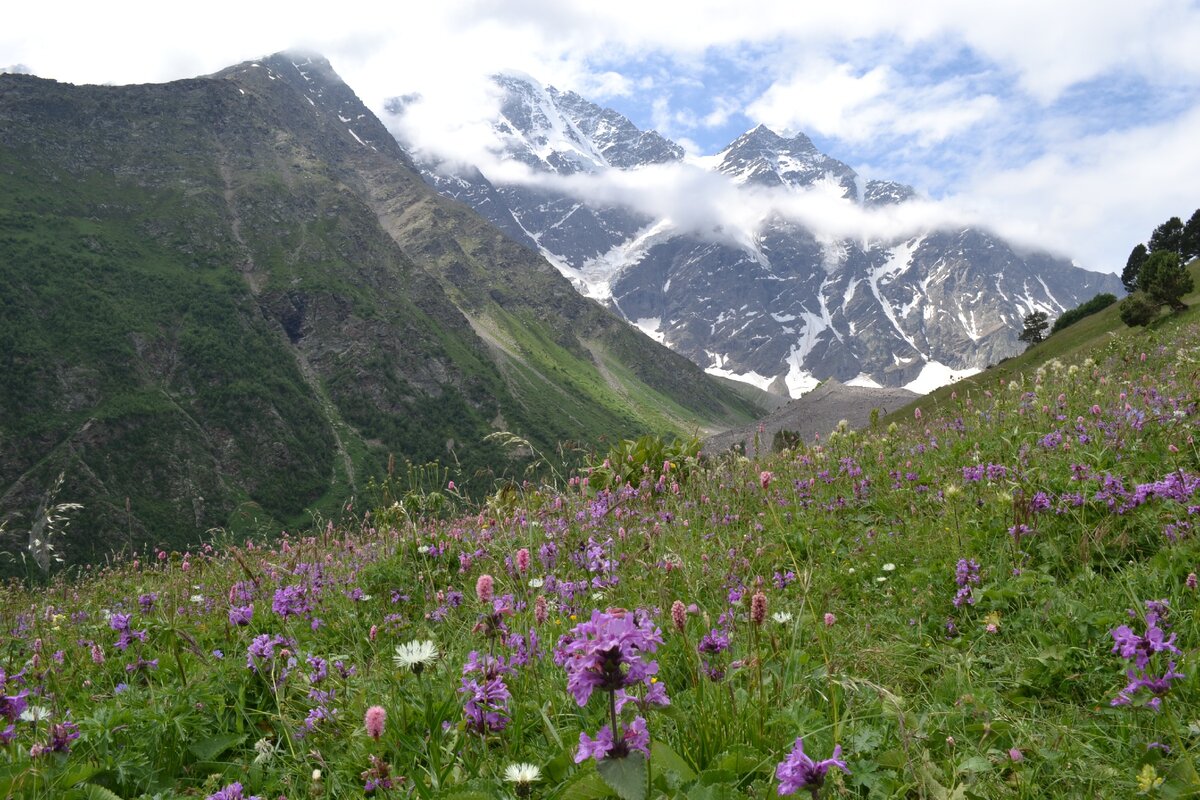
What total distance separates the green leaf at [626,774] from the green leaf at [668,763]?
0.59 meters

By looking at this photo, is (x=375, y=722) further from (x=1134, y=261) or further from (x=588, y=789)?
(x=1134, y=261)

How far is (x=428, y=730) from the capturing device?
3.14 meters

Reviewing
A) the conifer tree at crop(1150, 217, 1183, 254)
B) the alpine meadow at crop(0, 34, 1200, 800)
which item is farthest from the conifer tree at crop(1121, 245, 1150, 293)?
the alpine meadow at crop(0, 34, 1200, 800)

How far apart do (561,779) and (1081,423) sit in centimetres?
624

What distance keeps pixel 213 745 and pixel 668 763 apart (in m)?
2.50

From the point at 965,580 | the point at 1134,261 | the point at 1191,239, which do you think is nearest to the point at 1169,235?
the point at 1191,239

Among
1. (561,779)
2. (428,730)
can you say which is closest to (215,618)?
(428,730)

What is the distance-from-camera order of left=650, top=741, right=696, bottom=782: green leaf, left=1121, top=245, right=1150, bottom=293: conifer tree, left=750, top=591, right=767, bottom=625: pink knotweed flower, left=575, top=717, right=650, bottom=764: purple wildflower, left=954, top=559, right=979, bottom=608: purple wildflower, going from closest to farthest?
left=575, top=717, right=650, bottom=764: purple wildflower, left=650, top=741, right=696, bottom=782: green leaf, left=750, top=591, right=767, bottom=625: pink knotweed flower, left=954, top=559, right=979, bottom=608: purple wildflower, left=1121, top=245, right=1150, bottom=293: conifer tree

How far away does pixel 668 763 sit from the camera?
2465 mm

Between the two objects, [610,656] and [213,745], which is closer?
[610,656]

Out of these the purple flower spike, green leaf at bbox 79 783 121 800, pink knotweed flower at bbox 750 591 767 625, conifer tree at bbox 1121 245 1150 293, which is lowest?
green leaf at bbox 79 783 121 800

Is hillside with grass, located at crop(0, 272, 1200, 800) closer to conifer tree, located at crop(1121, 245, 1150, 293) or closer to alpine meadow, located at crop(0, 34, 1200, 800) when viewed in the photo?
alpine meadow, located at crop(0, 34, 1200, 800)

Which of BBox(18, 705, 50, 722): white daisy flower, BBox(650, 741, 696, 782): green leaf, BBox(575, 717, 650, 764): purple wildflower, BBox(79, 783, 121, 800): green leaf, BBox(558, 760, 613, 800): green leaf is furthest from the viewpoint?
BBox(18, 705, 50, 722): white daisy flower

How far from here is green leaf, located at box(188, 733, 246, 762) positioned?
137 inches
